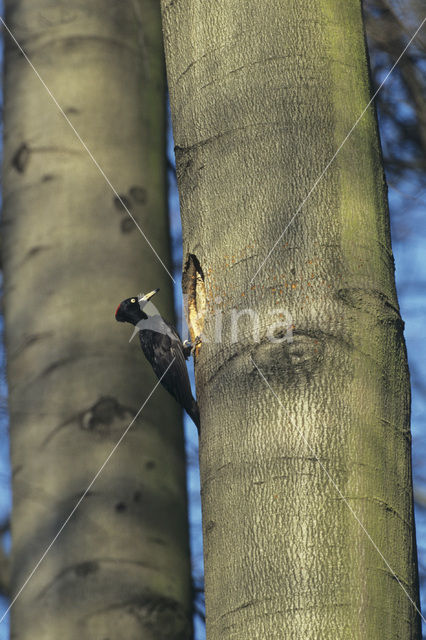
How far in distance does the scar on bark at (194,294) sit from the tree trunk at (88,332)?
271 mm

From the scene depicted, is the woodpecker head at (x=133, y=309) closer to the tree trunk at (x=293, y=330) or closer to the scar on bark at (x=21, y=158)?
the tree trunk at (x=293, y=330)

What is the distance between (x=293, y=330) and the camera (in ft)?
5.49

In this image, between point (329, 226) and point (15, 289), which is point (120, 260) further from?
point (329, 226)

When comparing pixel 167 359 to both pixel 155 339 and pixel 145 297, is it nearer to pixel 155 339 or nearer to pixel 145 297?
pixel 155 339

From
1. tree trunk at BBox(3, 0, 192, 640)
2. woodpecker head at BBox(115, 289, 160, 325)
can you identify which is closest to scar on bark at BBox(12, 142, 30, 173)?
tree trunk at BBox(3, 0, 192, 640)

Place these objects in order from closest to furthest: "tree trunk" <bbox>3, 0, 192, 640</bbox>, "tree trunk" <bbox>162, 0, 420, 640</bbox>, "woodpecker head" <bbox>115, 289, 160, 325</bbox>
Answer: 1. "tree trunk" <bbox>162, 0, 420, 640</bbox>
2. "tree trunk" <bbox>3, 0, 192, 640</bbox>
3. "woodpecker head" <bbox>115, 289, 160, 325</bbox>

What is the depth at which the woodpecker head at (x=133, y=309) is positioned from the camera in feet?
7.85

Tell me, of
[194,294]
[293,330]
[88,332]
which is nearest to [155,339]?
[88,332]

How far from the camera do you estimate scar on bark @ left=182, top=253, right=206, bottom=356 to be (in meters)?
2.05

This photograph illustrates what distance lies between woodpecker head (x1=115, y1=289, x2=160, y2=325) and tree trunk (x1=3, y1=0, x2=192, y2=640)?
0.03 metres

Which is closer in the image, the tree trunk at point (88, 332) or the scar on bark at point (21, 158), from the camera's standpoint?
the tree trunk at point (88, 332)

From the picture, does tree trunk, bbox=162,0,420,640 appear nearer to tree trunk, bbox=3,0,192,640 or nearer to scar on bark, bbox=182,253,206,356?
scar on bark, bbox=182,253,206,356

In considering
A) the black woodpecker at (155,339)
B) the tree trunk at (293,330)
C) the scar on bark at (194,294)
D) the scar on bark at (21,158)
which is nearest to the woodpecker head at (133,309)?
the black woodpecker at (155,339)

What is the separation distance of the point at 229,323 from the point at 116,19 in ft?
4.79
